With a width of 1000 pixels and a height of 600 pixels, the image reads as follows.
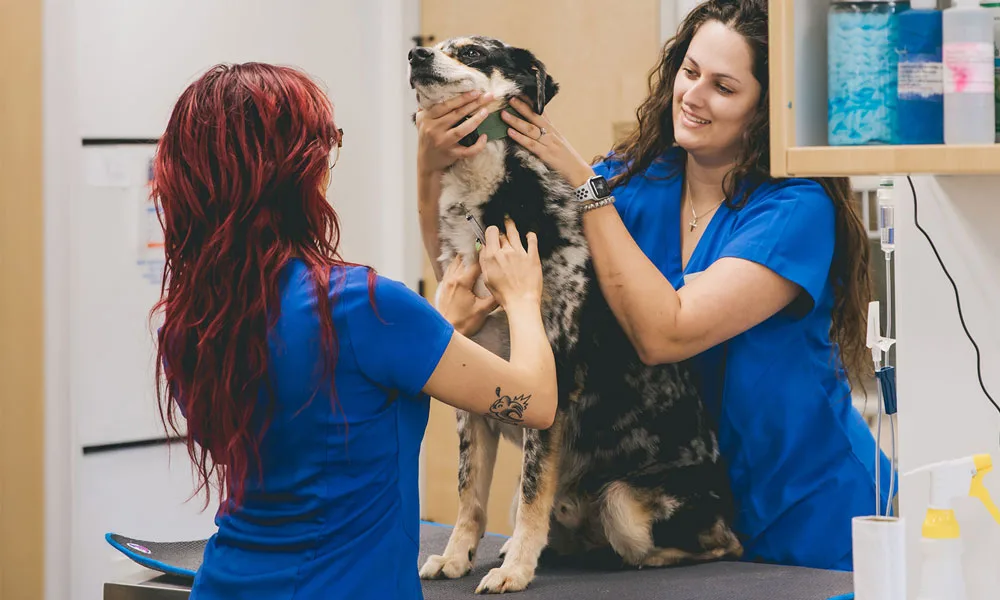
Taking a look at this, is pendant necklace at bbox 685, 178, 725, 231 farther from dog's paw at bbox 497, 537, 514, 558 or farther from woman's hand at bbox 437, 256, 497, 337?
dog's paw at bbox 497, 537, 514, 558

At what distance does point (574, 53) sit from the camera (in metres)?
3.82

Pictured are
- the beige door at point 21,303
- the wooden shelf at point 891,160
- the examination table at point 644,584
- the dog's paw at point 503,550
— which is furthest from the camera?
the beige door at point 21,303

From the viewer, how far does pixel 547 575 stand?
170 centimetres

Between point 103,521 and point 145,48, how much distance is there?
155 centimetres

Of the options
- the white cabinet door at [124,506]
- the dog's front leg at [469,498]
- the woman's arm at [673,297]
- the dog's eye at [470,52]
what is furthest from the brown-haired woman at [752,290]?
the white cabinet door at [124,506]

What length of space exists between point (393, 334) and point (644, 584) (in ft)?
2.07

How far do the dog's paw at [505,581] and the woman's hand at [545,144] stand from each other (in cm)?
63

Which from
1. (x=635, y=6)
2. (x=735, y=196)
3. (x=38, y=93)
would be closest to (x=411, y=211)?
(x=635, y=6)

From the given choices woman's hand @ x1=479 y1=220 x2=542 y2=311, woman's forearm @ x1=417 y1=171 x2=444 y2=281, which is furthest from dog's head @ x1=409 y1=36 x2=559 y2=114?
woman's hand @ x1=479 y1=220 x2=542 y2=311

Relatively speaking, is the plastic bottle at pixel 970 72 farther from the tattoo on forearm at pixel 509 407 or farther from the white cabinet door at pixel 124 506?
the white cabinet door at pixel 124 506

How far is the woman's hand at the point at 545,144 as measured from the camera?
67.6 inches

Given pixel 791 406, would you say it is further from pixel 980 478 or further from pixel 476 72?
pixel 476 72

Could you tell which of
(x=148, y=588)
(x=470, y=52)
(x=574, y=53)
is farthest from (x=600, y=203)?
(x=574, y=53)

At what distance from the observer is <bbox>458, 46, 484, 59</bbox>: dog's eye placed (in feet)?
5.75
